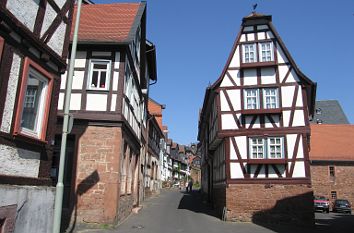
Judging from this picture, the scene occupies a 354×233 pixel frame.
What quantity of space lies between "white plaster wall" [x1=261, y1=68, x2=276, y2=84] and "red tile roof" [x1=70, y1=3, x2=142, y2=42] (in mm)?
7728

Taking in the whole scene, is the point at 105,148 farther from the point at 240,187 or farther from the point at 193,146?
the point at 193,146

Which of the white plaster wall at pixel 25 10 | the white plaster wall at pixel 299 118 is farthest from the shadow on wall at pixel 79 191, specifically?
the white plaster wall at pixel 299 118

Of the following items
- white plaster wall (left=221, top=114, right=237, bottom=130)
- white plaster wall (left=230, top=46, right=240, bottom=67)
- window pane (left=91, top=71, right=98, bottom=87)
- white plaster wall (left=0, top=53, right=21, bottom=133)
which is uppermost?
white plaster wall (left=230, top=46, right=240, bottom=67)

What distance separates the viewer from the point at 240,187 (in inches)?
728

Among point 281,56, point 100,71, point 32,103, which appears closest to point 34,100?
point 32,103

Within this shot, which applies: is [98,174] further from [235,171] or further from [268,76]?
[268,76]

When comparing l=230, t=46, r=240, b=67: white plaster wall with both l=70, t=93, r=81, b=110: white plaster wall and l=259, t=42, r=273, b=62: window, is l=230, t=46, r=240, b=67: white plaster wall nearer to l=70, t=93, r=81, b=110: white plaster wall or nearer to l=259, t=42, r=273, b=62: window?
l=259, t=42, r=273, b=62: window

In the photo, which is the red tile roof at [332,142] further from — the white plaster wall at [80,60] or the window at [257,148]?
the white plaster wall at [80,60]

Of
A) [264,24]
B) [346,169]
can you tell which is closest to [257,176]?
[264,24]

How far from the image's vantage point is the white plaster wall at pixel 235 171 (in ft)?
61.3

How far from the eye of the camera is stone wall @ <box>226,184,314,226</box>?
17797mm

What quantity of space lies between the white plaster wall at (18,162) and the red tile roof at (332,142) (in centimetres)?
3400

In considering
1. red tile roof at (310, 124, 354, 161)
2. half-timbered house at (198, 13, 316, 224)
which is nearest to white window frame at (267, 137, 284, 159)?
half-timbered house at (198, 13, 316, 224)

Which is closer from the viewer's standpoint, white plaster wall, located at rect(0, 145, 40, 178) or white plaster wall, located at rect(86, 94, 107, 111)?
white plaster wall, located at rect(0, 145, 40, 178)
